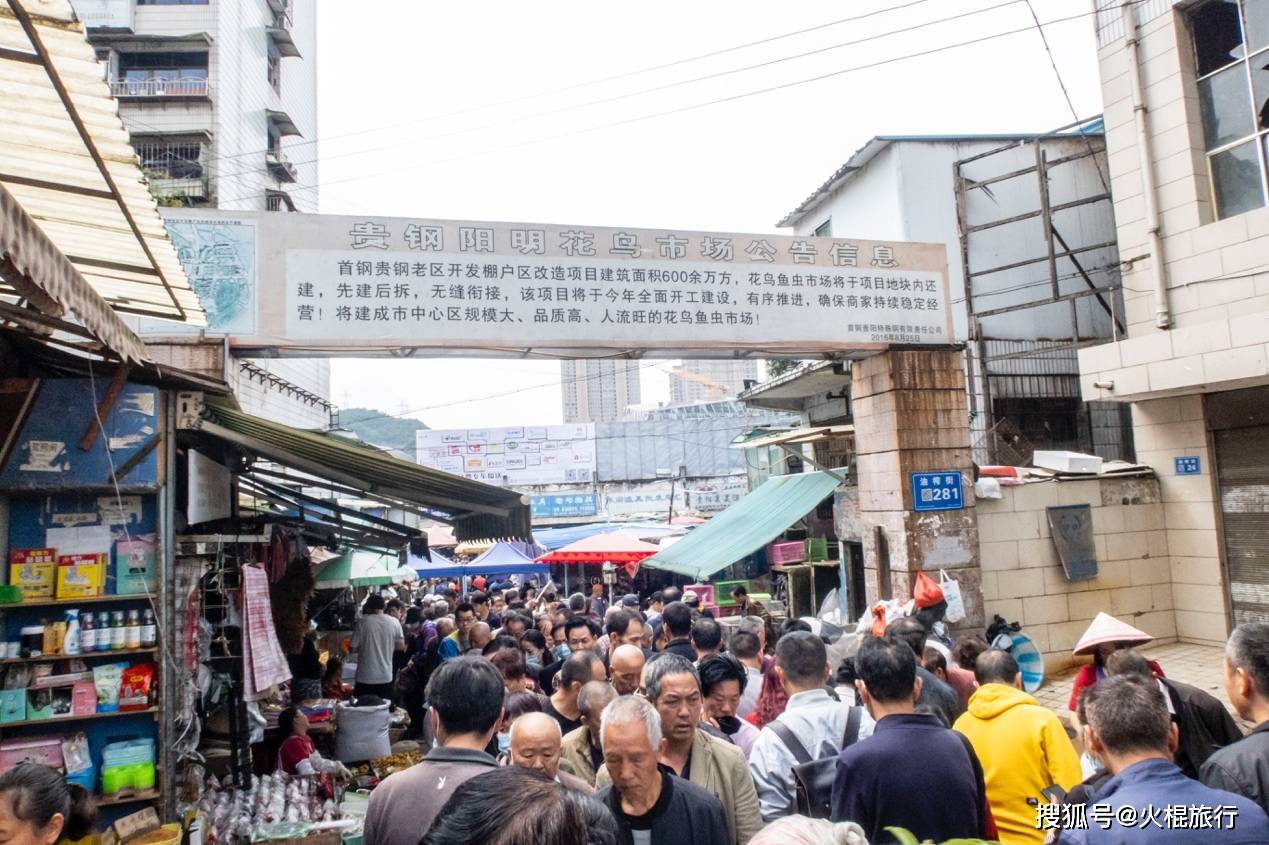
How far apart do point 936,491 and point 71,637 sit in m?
7.71

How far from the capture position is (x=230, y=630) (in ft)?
19.4

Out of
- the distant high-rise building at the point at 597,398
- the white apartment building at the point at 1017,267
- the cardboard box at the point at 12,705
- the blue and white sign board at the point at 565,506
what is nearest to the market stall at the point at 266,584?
the cardboard box at the point at 12,705

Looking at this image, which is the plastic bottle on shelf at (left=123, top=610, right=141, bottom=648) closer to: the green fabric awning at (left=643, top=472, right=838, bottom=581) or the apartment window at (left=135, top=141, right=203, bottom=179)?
the green fabric awning at (left=643, top=472, right=838, bottom=581)

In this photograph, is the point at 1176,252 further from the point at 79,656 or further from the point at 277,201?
the point at 277,201

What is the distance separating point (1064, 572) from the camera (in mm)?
8906

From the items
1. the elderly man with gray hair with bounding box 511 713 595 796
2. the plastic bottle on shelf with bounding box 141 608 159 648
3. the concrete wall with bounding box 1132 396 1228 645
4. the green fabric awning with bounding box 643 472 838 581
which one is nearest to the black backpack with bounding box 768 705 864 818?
the elderly man with gray hair with bounding box 511 713 595 796

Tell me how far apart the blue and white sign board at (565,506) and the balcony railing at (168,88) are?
17.6m

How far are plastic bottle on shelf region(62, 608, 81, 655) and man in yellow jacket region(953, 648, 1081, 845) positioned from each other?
4.84 meters

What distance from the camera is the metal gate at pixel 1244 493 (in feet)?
27.3

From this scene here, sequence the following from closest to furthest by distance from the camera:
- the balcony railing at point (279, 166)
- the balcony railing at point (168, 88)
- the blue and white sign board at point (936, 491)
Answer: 1. the blue and white sign board at point (936, 491)
2. the balcony railing at point (168, 88)
3. the balcony railing at point (279, 166)

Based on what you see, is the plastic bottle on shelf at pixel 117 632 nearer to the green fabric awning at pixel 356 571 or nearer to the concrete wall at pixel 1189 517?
the green fabric awning at pixel 356 571

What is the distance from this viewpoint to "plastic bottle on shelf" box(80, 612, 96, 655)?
4594mm

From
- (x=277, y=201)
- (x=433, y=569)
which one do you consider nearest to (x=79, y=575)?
(x=433, y=569)

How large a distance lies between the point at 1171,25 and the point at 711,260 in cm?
609
